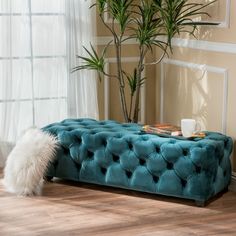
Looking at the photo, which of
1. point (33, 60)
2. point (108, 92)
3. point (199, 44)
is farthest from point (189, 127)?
point (33, 60)

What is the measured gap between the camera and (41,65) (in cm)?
464

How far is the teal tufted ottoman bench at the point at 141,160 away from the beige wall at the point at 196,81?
344mm

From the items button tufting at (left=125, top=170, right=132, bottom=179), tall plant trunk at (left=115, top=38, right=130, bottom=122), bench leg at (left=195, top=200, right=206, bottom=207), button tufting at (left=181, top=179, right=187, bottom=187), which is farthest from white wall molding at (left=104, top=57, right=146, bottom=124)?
bench leg at (left=195, top=200, right=206, bottom=207)

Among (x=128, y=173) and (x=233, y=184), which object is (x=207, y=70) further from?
(x=128, y=173)

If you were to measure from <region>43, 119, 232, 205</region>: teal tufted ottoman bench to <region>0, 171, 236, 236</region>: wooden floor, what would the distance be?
0.09 metres

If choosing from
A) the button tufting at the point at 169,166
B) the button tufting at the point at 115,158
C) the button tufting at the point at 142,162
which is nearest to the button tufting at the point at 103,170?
the button tufting at the point at 115,158

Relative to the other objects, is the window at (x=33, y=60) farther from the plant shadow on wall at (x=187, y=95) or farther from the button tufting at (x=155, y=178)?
the button tufting at (x=155, y=178)

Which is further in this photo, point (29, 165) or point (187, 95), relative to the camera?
point (187, 95)

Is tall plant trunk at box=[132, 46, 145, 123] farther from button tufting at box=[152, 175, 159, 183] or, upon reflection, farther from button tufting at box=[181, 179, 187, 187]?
button tufting at box=[181, 179, 187, 187]

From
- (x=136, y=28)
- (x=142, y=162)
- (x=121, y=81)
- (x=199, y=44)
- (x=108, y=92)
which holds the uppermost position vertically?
(x=136, y=28)

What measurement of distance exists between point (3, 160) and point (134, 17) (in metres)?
1.66

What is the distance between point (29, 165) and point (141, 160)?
0.77 metres

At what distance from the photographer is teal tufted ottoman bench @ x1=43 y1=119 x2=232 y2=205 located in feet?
12.0

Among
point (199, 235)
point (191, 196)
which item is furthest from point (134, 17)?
point (199, 235)
